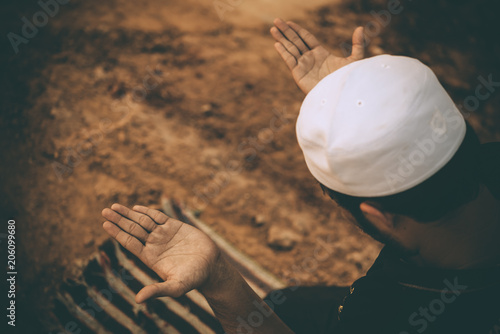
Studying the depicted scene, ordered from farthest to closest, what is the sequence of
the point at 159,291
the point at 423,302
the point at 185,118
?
the point at 185,118 → the point at 159,291 → the point at 423,302

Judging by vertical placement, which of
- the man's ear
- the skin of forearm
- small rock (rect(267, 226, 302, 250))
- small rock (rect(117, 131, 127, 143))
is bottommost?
small rock (rect(267, 226, 302, 250))

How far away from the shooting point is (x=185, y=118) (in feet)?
10.4

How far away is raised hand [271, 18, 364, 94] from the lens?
2029 mm

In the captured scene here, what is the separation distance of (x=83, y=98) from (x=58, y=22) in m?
0.98

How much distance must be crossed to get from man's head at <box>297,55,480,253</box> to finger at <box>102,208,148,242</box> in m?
0.85

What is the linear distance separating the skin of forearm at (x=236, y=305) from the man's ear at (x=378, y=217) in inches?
25.9

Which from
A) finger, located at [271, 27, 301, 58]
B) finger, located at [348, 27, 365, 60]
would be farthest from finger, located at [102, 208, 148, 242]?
finger, located at [348, 27, 365, 60]

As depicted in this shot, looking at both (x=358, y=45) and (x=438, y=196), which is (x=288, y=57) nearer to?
(x=358, y=45)

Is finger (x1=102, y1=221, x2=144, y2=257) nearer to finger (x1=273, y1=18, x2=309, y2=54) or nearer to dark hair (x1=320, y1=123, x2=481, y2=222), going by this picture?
dark hair (x1=320, y1=123, x2=481, y2=222)

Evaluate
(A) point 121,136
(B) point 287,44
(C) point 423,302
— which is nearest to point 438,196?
(C) point 423,302

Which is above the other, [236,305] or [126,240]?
[126,240]

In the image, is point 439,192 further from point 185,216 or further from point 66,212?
point 66,212

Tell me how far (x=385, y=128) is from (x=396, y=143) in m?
0.06

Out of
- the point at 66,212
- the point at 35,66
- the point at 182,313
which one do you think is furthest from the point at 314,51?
the point at 35,66
